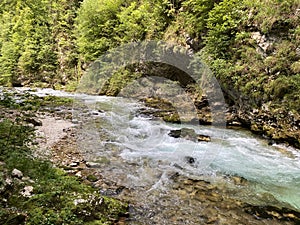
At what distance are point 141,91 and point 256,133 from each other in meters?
8.91

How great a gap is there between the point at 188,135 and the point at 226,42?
4231mm

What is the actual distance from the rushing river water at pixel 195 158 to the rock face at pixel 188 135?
9.8 inches

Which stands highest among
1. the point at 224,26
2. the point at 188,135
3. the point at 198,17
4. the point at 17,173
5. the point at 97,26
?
the point at 97,26

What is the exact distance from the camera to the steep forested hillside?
23.6ft

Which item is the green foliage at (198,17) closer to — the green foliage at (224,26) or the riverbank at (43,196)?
the green foliage at (224,26)

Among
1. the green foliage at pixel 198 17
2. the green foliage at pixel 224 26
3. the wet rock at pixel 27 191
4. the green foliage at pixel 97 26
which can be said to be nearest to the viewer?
the wet rock at pixel 27 191

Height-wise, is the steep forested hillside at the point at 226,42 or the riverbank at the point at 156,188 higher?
the steep forested hillside at the point at 226,42

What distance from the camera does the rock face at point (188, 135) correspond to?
7.77 metres

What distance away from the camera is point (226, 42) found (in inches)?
367

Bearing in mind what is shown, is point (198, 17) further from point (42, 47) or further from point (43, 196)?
point (42, 47)

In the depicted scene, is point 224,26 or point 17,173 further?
point 224,26

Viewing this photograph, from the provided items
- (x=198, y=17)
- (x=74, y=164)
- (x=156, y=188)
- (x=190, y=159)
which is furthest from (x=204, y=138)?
(x=198, y=17)

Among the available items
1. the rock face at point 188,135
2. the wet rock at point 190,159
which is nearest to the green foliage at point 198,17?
the rock face at point 188,135

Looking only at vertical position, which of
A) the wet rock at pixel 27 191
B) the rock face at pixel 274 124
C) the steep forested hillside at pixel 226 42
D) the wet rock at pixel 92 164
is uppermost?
the steep forested hillside at pixel 226 42
